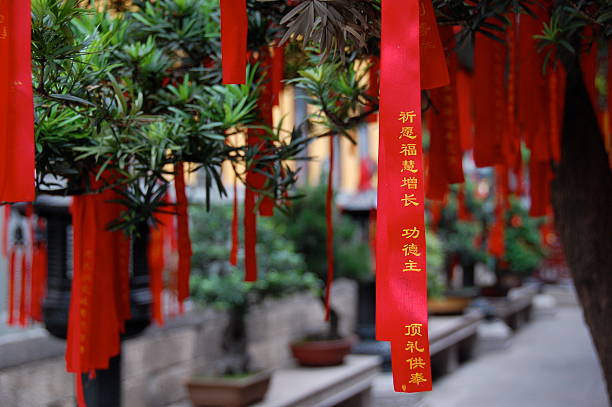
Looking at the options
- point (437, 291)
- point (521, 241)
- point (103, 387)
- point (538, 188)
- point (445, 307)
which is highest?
point (538, 188)

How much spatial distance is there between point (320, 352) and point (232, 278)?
1.28 m

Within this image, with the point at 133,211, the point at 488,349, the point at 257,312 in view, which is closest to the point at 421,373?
the point at 133,211

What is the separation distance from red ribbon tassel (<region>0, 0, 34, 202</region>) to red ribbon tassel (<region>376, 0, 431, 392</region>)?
0.72 metres

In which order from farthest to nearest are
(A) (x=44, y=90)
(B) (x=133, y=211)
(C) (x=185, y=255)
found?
(C) (x=185, y=255)
(B) (x=133, y=211)
(A) (x=44, y=90)

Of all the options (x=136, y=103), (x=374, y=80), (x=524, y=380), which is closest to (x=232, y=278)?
(x=374, y=80)

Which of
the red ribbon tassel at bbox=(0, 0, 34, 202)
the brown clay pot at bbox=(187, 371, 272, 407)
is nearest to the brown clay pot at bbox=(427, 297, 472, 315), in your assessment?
the brown clay pot at bbox=(187, 371, 272, 407)

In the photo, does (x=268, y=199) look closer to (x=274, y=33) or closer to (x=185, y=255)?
(x=185, y=255)

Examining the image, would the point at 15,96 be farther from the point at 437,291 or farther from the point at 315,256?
the point at 437,291

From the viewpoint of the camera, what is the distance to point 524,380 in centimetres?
773

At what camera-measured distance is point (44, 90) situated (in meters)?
1.67

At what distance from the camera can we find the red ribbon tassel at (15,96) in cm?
147

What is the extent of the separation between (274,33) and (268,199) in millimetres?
556

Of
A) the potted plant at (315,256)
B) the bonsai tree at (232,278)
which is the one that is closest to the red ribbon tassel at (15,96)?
the bonsai tree at (232,278)

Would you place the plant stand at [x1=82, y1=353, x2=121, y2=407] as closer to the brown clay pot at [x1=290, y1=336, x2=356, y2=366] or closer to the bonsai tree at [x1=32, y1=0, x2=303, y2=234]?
the bonsai tree at [x1=32, y1=0, x2=303, y2=234]
